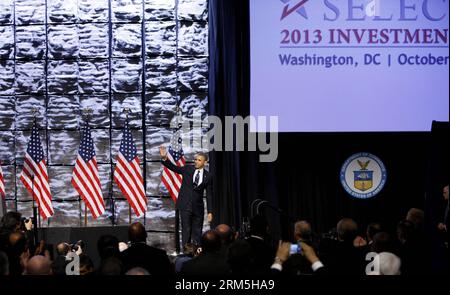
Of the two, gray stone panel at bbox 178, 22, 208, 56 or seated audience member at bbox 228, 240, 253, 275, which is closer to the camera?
seated audience member at bbox 228, 240, 253, 275

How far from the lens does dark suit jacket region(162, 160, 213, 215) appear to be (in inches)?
437

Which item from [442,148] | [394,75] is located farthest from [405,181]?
[442,148]

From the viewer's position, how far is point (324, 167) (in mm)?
12273

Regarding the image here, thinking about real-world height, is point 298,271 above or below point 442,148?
below

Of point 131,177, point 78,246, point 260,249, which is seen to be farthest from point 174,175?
point 260,249

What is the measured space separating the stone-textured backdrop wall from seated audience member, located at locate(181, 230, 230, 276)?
570cm

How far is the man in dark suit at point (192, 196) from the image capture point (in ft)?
36.3

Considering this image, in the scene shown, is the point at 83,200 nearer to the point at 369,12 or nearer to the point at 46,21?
the point at 46,21

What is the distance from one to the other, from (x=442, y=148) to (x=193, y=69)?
582cm

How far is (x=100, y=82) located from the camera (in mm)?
12367

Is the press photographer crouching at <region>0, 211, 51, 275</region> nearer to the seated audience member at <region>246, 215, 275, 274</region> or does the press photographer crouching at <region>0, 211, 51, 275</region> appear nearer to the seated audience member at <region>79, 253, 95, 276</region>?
the seated audience member at <region>79, 253, 95, 276</region>

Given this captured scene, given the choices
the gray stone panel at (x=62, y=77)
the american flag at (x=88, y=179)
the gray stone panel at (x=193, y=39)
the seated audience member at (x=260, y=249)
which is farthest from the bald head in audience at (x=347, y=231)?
the gray stone panel at (x=62, y=77)

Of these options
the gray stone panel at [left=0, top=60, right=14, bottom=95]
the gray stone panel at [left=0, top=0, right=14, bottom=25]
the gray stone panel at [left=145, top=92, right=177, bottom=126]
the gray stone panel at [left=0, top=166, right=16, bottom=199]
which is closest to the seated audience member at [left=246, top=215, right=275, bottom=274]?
the gray stone panel at [left=145, top=92, right=177, bottom=126]

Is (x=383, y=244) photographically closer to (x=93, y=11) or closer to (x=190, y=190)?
(x=190, y=190)
